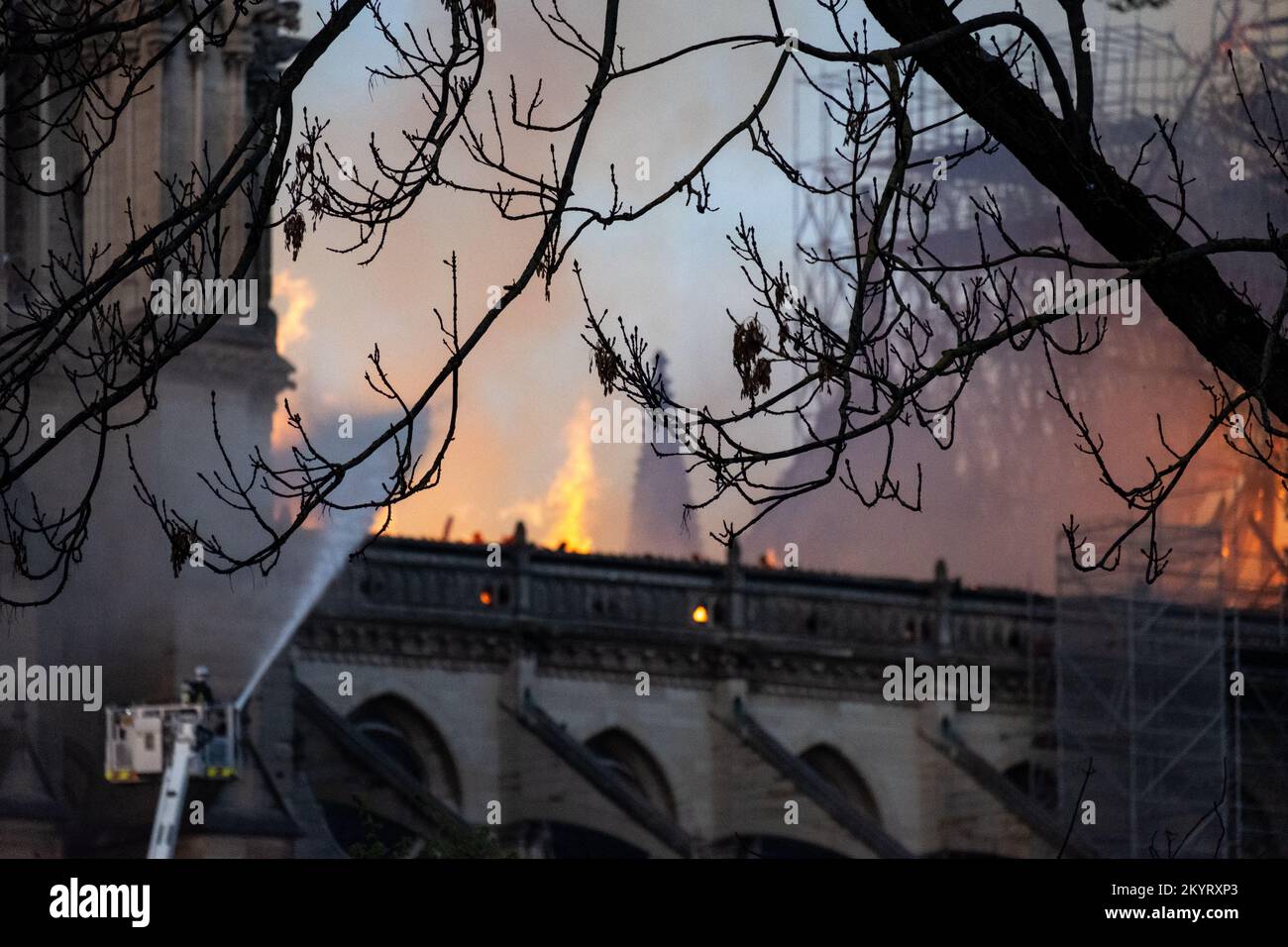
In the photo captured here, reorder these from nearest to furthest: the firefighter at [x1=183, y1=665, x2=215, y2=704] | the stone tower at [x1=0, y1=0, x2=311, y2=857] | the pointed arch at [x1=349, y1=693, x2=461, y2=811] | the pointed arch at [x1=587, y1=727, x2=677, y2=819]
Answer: the stone tower at [x1=0, y1=0, x2=311, y2=857]
the firefighter at [x1=183, y1=665, x2=215, y2=704]
the pointed arch at [x1=349, y1=693, x2=461, y2=811]
the pointed arch at [x1=587, y1=727, x2=677, y2=819]

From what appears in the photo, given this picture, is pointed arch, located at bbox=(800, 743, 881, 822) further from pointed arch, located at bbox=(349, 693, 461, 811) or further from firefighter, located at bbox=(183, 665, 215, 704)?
firefighter, located at bbox=(183, 665, 215, 704)

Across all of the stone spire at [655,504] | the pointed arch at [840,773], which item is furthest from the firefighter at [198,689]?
the pointed arch at [840,773]

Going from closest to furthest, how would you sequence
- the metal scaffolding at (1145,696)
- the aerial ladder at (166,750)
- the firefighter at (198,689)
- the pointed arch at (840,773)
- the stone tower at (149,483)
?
the aerial ladder at (166,750), the stone tower at (149,483), the firefighter at (198,689), the metal scaffolding at (1145,696), the pointed arch at (840,773)

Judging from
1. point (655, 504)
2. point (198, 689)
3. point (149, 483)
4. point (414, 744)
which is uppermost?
point (655, 504)

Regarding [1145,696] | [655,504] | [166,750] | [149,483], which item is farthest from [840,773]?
[166,750]

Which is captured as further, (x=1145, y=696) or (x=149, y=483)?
(x=1145, y=696)

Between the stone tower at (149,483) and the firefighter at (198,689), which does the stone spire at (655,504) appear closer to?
the stone tower at (149,483)

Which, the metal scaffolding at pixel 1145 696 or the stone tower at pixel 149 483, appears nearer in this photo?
the stone tower at pixel 149 483

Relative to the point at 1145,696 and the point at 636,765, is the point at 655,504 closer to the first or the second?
the point at 636,765

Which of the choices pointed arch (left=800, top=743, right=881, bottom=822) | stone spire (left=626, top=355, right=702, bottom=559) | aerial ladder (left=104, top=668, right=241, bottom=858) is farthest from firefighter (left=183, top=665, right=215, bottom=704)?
pointed arch (left=800, top=743, right=881, bottom=822)

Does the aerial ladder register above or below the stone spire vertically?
below
